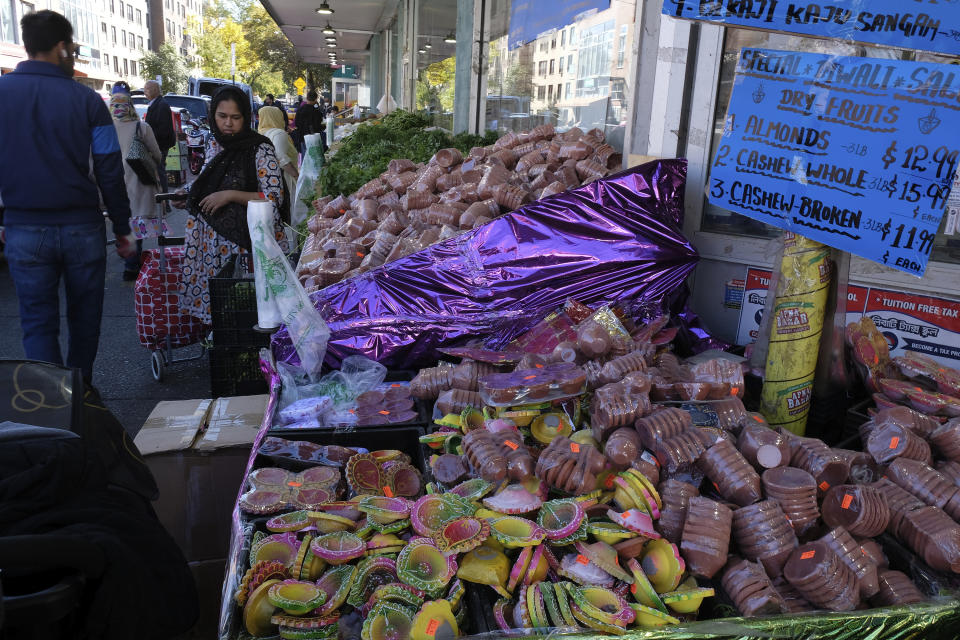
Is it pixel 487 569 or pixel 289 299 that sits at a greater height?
pixel 289 299

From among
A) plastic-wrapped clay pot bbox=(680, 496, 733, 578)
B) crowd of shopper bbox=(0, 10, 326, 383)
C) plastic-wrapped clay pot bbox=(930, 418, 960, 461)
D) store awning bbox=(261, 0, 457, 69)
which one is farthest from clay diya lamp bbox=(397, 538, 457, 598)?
store awning bbox=(261, 0, 457, 69)

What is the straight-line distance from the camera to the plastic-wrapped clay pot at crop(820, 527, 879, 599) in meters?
1.82

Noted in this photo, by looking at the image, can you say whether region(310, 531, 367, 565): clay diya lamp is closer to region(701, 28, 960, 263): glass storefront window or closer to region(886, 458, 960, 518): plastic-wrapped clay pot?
region(886, 458, 960, 518): plastic-wrapped clay pot

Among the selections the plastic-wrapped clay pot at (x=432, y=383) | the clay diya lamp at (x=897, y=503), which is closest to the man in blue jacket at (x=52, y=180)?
the plastic-wrapped clay pot at (x=432, y=383)

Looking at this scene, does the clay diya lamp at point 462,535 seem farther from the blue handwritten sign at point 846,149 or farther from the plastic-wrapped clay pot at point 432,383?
the blue handwritten sign at point 846,149

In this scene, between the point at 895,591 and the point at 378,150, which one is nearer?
the point at 895,591

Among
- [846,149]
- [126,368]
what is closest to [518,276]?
[846,149]

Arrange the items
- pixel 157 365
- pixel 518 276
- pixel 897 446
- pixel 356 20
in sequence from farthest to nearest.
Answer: pixel 356 20 < pixel 157 365 < pixel 518 276 < pixel 897 446

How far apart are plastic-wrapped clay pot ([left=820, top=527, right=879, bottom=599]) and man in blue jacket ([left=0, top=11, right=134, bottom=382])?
4068 millimetres

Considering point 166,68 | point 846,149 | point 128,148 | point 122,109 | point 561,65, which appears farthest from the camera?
point 166,68

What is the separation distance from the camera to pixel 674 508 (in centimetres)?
197

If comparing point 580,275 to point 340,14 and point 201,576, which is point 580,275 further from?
point 340,14

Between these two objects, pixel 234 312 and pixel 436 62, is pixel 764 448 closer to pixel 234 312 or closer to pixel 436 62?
pixel 234 312

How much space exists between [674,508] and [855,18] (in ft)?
5.63
